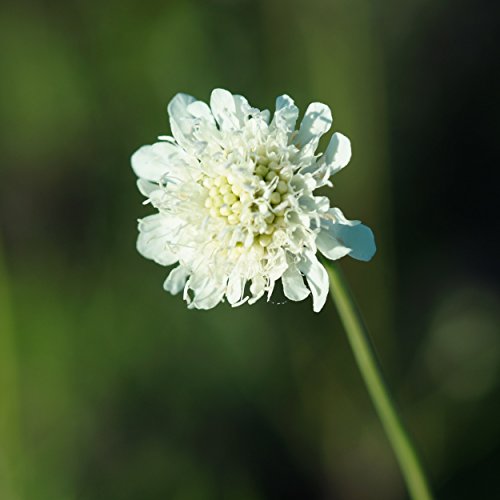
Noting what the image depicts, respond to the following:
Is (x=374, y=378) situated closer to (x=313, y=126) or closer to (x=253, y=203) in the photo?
(x=253, y=203)

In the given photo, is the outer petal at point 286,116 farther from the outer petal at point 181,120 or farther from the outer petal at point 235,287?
the outer petal at point 235,287

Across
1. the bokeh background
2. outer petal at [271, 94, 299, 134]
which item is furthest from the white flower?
the bokeh background

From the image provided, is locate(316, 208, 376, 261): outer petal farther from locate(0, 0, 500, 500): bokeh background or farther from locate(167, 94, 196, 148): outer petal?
locate(0, 0, 500, 500): bokeh background

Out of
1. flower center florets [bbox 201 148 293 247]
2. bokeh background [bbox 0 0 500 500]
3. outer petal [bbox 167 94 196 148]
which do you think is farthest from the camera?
bokeh background [bbox 0 0 500 500]

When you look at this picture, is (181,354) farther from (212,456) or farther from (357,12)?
(357,12)

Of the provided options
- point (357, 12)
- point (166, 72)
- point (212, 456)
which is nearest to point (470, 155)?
point (357, 12)

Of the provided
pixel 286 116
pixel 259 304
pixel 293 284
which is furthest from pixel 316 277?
pixel 259 304

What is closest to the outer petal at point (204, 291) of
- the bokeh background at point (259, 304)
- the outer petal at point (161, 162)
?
the outer petal at point (161, 162)
